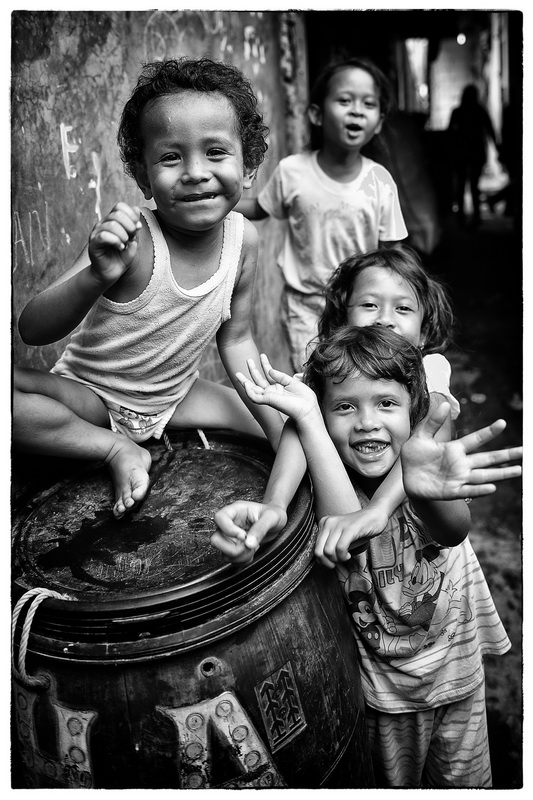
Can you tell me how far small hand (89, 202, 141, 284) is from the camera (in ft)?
4.30

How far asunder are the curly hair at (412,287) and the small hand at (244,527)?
739mm

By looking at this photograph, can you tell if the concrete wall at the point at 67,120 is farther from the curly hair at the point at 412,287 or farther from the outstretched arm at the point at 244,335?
the curly hair at the point at 412,287

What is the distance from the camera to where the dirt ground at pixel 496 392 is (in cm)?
215

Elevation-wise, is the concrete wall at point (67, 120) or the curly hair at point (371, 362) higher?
the concrete wall at point (67, 120)

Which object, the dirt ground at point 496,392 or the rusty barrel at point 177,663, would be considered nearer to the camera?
the rusty barrel at point 177,663

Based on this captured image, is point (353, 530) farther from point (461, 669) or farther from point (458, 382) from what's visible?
point (458, 382)

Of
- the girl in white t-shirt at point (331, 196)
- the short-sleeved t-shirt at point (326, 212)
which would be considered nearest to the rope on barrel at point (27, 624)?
the girl in white t-shirt at point (331, 196)

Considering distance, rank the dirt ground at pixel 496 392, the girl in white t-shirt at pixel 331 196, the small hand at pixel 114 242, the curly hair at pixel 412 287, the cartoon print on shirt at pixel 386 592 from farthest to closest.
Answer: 1. the girl in white t-shirt at pixel 331 196
2. the dirt ground at pixel 496 392
3. the curly hair at pixel 412 287
4. the cartoon print on shirt at pixel 386 592
5. the small hand at pixel 114 242

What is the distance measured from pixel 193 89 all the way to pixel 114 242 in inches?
14.4

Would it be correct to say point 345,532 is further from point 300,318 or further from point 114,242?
point 300,318

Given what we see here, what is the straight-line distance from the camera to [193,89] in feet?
4.73

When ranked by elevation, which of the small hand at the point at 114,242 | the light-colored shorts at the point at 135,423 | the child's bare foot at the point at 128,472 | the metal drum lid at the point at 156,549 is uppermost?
the small hand at the point at 114,242

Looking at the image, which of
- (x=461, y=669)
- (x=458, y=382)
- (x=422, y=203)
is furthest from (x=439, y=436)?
(x=422, y=203)

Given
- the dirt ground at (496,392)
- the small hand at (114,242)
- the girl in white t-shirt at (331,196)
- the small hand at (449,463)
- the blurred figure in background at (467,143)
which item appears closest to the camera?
the small hand at (449,463)
